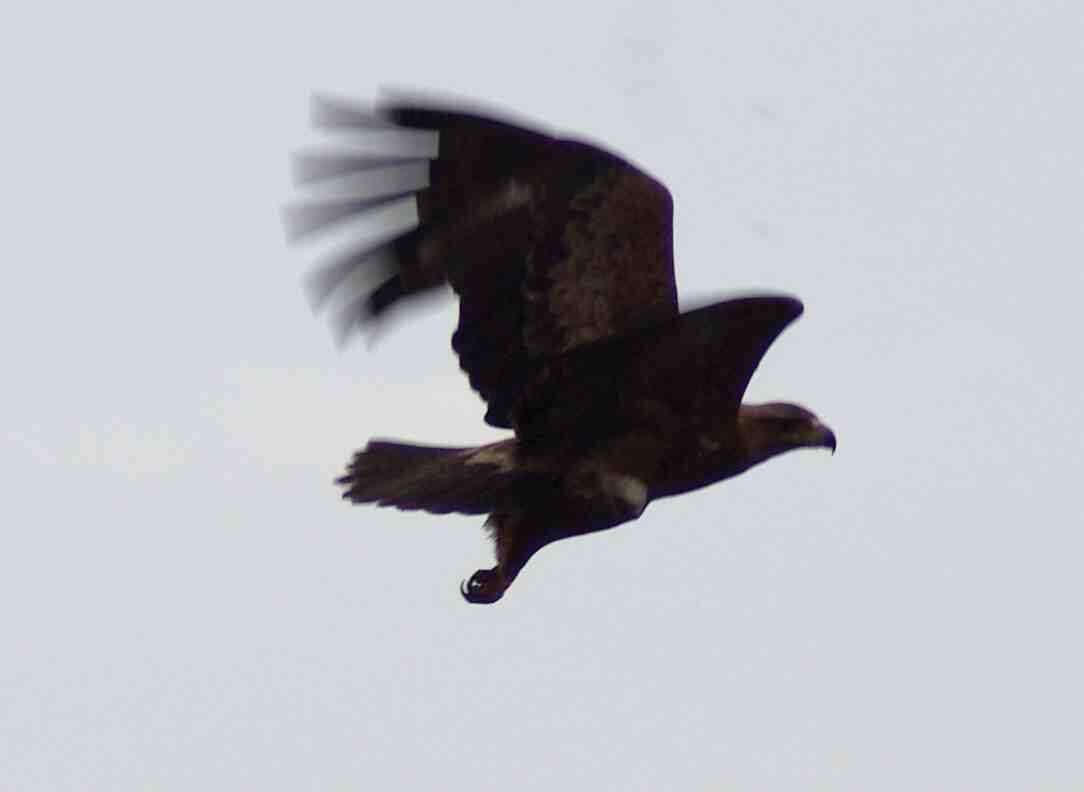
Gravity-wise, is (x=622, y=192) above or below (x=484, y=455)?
above

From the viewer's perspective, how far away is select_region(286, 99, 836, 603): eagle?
12.2 meters

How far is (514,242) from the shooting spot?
12320 millimetres

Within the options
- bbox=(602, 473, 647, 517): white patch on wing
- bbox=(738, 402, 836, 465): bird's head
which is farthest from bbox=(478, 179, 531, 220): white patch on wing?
bbox=(738, 402, 836, 465): bird's head

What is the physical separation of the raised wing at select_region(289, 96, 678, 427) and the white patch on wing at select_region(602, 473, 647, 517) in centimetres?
49

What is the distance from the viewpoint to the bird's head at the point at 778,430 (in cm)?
1303

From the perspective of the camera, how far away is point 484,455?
12805 mm

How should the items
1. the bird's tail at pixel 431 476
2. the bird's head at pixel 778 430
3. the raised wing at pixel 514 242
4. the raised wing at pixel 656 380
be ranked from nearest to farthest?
the raised wing at pixel 514 242 < the raised wing at pixel 656 380 < the bird's tail at pixel 431 476 < the bird's head at pixel 778 430

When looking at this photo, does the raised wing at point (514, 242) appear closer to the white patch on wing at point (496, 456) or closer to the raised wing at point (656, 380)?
the raised wing at point (656, 380)

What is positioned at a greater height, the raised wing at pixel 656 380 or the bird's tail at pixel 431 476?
the raised wing at pixel 656 380

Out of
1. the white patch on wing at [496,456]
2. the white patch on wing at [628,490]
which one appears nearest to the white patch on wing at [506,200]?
the white patch on wing at [496,456]

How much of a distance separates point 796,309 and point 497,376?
1.23 m

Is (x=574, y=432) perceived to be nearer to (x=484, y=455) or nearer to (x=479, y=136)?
(x=484, y=455)

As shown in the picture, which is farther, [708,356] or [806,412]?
[806,412]

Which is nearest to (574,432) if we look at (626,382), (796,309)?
(626,382)
